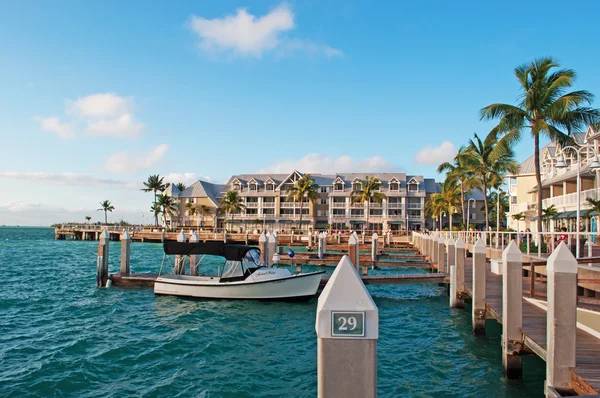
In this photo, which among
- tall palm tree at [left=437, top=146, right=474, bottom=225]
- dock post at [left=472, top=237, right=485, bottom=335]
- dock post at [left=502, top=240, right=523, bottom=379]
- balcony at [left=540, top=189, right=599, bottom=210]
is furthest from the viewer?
tall palm tree at [left=437, top=146, right=474, bottom=225]

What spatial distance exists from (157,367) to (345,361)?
372 inches

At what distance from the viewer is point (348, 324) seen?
349cm

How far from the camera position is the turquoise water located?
1013 cm

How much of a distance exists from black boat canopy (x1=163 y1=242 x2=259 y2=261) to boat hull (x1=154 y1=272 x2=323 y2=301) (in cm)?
126

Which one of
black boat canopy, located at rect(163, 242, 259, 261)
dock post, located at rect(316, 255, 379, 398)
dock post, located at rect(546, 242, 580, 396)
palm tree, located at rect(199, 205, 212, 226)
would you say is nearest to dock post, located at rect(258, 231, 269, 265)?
black boat canopy, located at rect(163, 242, 259, 261)

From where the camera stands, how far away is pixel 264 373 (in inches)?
438

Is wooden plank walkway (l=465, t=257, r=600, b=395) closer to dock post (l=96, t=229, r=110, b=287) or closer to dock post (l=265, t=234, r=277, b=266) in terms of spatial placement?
dock post (l=265, t=234, r=277, b=266)

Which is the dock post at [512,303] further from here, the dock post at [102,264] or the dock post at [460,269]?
the dock post at [102,264]

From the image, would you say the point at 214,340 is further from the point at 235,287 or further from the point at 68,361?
the point at 235,287

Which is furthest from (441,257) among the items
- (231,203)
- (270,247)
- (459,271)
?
(231,203)

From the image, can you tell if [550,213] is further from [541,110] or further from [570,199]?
[541,110]

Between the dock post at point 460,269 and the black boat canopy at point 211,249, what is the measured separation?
8800 millimetres

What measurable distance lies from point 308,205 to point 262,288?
6485 centimetres

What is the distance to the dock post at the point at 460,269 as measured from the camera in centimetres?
1631
